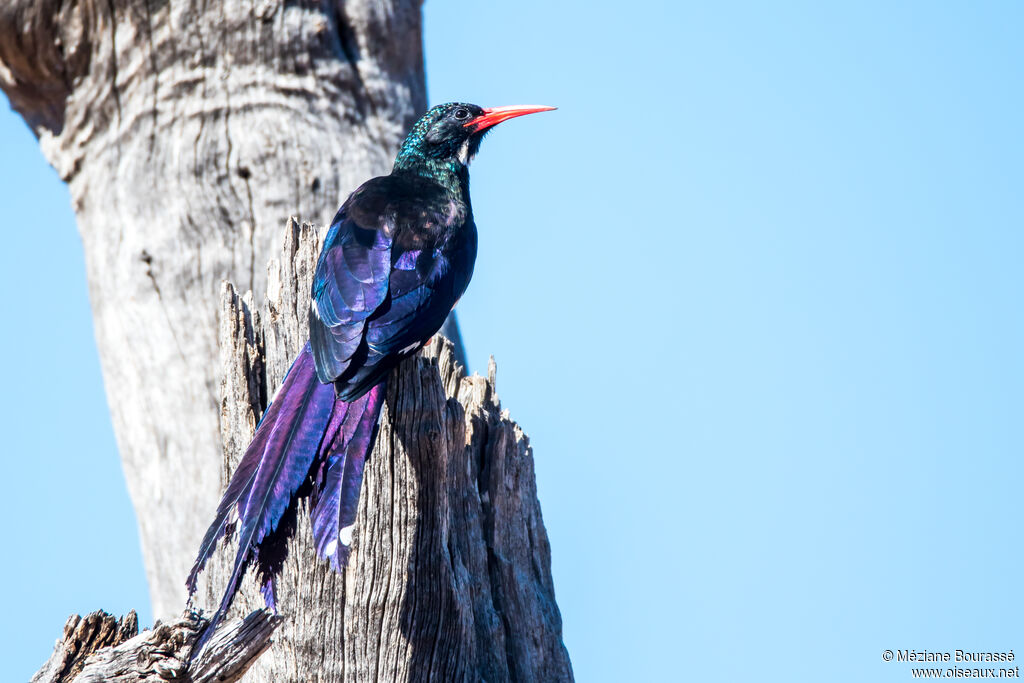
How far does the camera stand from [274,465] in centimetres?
257

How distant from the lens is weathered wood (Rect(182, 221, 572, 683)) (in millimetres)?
2770

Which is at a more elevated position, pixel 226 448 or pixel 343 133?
pixel 343 133

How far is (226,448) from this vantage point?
3.08 meters

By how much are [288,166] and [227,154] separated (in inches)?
9.6

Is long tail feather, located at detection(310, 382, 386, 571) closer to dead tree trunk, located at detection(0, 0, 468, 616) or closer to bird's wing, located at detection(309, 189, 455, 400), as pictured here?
bird's wing, located at detection(309, 189, 455, 400)

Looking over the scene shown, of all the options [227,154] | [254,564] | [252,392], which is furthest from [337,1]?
[254,564]

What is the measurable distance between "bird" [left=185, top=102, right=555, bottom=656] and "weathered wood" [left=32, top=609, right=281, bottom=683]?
0.04 metres

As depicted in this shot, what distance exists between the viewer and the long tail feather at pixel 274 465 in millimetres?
2443

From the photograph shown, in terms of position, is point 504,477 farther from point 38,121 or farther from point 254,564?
point 38,121

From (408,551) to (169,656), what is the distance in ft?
2.32

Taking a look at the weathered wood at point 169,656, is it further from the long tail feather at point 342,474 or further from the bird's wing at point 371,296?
the bird's wing at point 371,296

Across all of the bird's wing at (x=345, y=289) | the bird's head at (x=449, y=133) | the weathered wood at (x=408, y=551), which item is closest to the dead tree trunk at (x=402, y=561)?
the weathered wood at (x=408, y=551)

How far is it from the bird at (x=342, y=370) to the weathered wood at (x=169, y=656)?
4cm

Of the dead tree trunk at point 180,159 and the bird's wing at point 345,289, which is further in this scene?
the dead tree trunk at point 180,159
